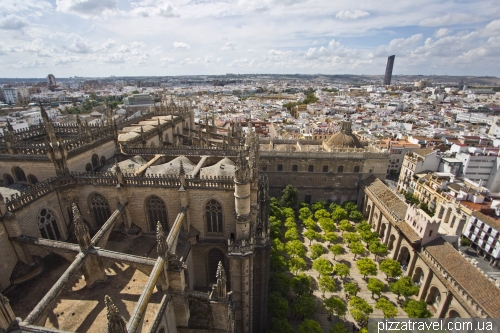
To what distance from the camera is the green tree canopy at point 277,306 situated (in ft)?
82.7

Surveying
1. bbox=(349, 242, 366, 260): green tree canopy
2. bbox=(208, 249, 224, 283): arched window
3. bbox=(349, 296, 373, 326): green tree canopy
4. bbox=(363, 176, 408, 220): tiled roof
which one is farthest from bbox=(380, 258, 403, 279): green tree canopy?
bbox=(208, 249, 224, 283): arched window

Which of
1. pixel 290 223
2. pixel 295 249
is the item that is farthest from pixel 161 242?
pixel 290 223

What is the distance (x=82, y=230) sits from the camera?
15.9 metres

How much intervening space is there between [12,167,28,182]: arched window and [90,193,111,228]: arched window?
5354 mm

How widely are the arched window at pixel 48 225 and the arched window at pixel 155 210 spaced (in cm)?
651

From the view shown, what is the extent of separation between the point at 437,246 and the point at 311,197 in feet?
78.0

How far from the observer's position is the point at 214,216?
2134 centimetres

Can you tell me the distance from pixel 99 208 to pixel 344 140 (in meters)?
44.2

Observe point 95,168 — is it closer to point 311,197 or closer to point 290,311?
point 290,311

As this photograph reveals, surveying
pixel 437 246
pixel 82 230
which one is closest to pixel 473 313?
pixel 437 246

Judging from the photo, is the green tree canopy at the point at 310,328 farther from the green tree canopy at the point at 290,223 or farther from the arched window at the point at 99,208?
the arched window at the point at 99,208

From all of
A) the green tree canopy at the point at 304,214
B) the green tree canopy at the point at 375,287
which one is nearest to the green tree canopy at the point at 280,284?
the green tree canopy at the point at 375,287

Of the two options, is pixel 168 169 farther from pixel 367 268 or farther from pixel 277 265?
pixel 367 268

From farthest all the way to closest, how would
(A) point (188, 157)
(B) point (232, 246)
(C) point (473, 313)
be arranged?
(A) point (188, 157) < (C) point (473, 313) < (B) point (232, 246)
